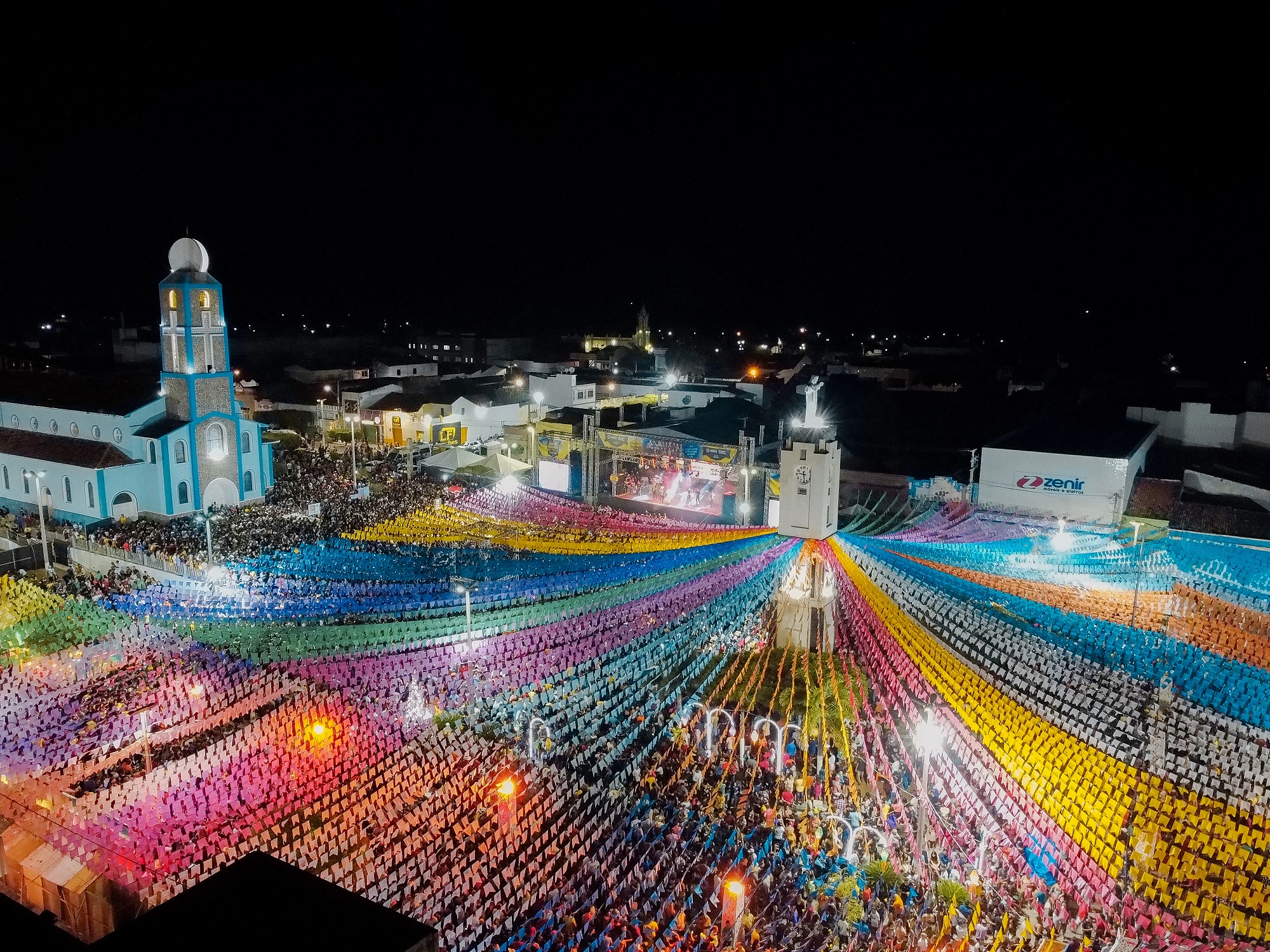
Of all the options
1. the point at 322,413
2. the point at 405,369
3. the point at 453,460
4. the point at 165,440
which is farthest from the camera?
the point at 405,369

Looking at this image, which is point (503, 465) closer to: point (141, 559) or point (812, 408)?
point (141, 559)

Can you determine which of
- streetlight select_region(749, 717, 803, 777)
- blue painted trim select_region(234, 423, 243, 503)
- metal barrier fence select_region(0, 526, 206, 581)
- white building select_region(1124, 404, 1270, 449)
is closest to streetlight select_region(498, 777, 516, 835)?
streetlight select_region(749, 717, 803, 777)

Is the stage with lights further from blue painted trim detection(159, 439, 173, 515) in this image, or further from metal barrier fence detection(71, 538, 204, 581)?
blue painted trim detection(159, 439, 173, 515)

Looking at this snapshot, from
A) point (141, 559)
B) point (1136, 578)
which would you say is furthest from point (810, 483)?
point (141, 559)

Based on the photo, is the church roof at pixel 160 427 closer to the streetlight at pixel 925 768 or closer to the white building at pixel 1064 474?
the streetlight at pixel 925 768

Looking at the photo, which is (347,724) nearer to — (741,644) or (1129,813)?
(741,644)

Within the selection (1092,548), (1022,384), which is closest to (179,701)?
(1092,548)
